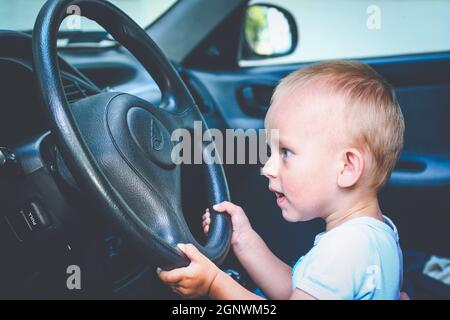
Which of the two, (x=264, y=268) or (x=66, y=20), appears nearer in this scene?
(x=264, y=268)

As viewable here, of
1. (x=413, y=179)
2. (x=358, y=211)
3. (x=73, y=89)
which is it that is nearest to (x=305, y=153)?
(x=358, y=211)

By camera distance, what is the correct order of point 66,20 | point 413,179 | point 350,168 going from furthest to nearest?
1. point 413,179
2. point 66,20
3. point 350,168

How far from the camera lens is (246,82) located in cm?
222

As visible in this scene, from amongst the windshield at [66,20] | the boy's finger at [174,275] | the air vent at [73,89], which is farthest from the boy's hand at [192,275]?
the windshield at [66,20]

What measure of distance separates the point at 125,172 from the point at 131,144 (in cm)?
7

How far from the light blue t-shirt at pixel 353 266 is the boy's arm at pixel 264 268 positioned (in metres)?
0.20

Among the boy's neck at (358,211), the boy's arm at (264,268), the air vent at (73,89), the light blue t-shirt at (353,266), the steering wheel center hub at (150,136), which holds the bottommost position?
the boy's arm at (264,268)

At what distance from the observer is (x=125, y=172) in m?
1.12

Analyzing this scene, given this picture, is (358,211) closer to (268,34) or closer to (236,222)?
(236,222)

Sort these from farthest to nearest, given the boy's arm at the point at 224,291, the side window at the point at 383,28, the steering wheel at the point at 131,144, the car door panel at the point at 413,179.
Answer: the side window at the point at 383,28 < the car door panel at the point at 413,179 < the boy's arm at the point at 224,291 < the steering wheel at the point at 131,144

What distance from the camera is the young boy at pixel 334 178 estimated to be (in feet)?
3.47

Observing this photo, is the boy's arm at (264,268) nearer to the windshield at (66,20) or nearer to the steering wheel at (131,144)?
the steering wheel at (131,144)

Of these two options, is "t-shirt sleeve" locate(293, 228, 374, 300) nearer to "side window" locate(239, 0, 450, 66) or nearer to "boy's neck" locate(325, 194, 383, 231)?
"boy's neck" locate(325, 194, 383, 231)
